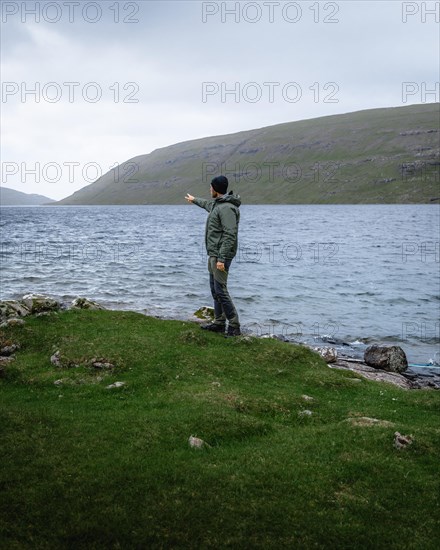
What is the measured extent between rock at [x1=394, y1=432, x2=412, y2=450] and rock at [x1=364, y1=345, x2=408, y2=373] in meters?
11.0

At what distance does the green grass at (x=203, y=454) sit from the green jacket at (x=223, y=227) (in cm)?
327

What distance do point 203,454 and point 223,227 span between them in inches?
339

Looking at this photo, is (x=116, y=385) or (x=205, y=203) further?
(x=205, y=203)

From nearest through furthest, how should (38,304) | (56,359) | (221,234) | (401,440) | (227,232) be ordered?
1. (401,440)
2. (56,359)
3. (227,232)
4. (221,234)
5. (38,304)

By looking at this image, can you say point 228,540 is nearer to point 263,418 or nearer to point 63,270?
point 263,418

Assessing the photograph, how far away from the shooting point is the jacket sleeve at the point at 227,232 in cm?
1638

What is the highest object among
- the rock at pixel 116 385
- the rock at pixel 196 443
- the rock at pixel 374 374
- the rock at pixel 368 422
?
the rock at pixel 116 385

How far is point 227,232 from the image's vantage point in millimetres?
16406

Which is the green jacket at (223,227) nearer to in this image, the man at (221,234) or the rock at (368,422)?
the man at (221,234)

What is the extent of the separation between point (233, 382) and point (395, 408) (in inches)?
177

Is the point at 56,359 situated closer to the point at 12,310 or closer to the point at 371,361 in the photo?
the point at 12,310

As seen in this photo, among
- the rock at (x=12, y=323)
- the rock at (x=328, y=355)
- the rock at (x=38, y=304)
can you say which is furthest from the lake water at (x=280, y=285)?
the rock at (x=12, y=323)

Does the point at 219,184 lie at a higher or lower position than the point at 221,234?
higher

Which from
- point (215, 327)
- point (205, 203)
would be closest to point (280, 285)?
point (215, 327)
